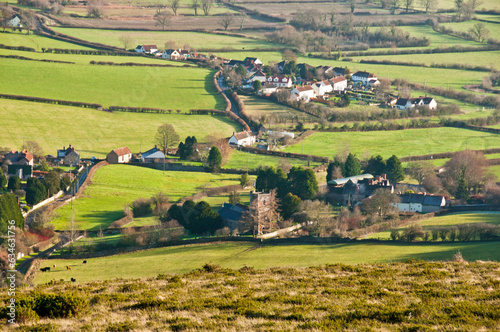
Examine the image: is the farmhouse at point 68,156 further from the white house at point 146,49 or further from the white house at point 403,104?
the white house at point 146,49

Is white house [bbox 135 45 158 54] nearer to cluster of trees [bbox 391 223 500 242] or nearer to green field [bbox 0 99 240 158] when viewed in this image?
green field [bbox 0 99 240 158]

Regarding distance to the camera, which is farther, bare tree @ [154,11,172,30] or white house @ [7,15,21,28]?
bare tree @ [154,11,172,30]

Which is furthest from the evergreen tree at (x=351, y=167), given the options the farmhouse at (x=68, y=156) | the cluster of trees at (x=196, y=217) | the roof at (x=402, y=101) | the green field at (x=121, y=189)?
the roof at (x=402, y=101)

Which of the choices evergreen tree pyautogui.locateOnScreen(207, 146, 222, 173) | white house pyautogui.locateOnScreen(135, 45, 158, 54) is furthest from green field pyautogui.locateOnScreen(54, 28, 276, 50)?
evergreen tree pyautogui.locateOnScreen(207, 146, 222, 173)

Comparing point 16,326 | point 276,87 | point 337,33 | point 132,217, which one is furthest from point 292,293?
point 337,33

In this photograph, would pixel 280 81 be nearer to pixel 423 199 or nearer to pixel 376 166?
pixel 376 166
